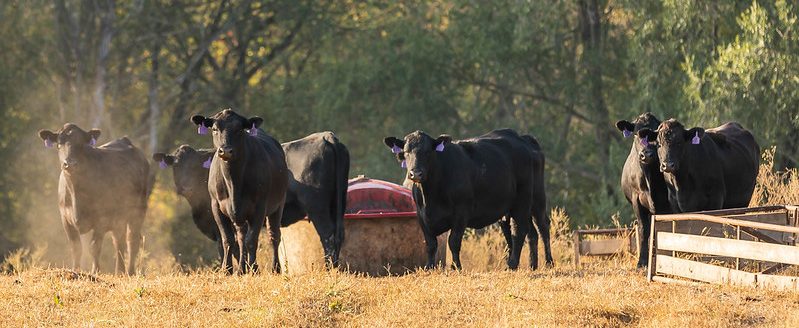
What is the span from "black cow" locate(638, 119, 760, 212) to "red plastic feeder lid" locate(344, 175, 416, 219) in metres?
3.69

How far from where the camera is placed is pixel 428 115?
37.0 meters

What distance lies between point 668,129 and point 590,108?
18.5 metres

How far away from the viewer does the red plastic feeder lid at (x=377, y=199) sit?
1880cm

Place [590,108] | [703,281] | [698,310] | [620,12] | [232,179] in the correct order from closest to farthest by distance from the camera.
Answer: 1. [698,310]
2. [703,281]
3. [232,179]
4. [620,12]
5. [590,108]

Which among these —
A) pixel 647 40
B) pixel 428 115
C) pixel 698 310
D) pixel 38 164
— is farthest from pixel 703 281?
pixel 38 164

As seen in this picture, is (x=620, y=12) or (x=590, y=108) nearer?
(x=620, y=12)

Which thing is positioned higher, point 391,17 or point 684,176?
point 391,17

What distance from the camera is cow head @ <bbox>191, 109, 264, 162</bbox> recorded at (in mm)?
15775

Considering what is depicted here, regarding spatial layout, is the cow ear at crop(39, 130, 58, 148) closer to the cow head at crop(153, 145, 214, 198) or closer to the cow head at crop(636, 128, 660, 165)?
the cow head at crop(153, 145, 214, 198)

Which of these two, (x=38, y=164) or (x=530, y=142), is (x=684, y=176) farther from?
(x=38, y=164)

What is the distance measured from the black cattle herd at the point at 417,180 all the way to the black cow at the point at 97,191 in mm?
22

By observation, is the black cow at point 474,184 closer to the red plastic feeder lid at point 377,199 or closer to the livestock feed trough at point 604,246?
the livestock feed trough at point 604,246

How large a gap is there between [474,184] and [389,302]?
4499 millimetres

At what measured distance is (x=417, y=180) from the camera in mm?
16438
